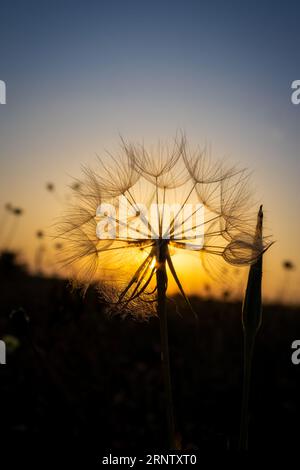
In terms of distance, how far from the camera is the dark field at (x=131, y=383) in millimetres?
3836

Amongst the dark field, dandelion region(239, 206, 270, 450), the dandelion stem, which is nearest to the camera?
the dandelion stem

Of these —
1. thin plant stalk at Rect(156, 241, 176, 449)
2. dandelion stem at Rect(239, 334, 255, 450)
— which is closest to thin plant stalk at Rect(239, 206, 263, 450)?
dandelion stem at Rect(239, 334, 255, 450)

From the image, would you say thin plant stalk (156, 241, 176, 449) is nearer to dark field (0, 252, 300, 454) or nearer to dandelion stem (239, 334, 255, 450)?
dandelion stem (239, 334, 255, 450)

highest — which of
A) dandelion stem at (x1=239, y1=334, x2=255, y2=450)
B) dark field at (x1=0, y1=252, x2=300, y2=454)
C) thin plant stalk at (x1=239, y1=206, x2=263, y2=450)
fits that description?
thin plant stalk at (x1=239, y1=206, x2=263, y2=450)

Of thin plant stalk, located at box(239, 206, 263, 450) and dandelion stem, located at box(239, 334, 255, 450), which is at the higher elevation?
thin plant stalk, located at box(239, 206, 263, 450)

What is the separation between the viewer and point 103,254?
2006 mm

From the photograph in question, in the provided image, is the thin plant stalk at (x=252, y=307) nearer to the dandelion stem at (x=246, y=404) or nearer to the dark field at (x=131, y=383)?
the dandelion stem at (x=246, y=404)

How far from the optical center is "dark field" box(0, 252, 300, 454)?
12.6 ft

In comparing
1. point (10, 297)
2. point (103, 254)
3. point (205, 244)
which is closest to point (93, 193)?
point (103, 254)

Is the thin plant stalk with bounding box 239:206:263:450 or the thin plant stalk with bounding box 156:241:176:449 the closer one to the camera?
the thin plant stalk with bounding box 156:241:176:449

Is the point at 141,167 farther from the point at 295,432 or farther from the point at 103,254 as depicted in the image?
the point at 295,432

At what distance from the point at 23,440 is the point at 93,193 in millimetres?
2645

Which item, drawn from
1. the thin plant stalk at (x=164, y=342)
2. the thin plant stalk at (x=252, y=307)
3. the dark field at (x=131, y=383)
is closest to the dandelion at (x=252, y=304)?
the thin plant stalk at (x=252, y=307)

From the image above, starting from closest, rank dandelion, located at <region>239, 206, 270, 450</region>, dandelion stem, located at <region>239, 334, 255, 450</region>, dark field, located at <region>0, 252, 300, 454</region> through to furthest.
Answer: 1. dandelion stem, located at <region>239, 334, 255, 450</region>
2. dandelion, located at <region>239, 206, 270, 450</region>
3. dark field, located at <region>0, 252, 300, 454</region>
